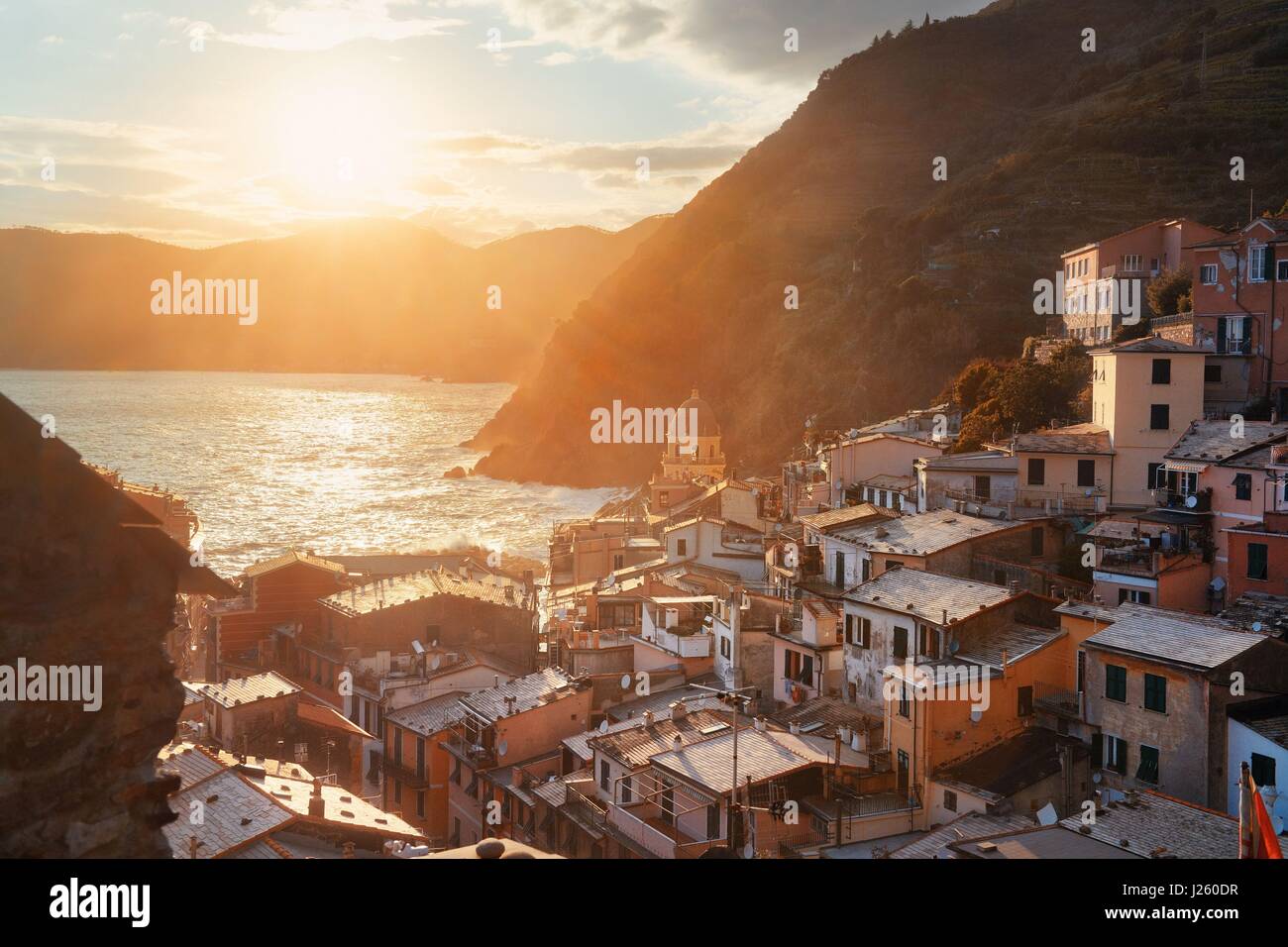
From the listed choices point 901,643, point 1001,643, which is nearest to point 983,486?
point 901,643

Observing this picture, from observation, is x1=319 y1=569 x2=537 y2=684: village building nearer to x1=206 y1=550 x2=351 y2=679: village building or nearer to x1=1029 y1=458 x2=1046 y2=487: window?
x1=206 y1=550 x2=351 y2=679: village building

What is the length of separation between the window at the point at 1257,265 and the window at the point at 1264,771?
1873cm

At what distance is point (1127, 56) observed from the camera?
298ft

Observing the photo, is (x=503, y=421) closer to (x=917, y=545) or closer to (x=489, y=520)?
(x=489, y=520)

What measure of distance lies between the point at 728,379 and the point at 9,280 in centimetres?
7029

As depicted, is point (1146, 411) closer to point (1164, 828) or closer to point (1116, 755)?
point (1116, 755)

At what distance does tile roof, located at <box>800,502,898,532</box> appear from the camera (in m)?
28.3

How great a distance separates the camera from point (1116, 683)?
17.4 meters

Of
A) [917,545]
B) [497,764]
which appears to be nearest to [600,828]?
[497,764]

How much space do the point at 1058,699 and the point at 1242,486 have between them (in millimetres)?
6591

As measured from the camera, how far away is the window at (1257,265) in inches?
1195

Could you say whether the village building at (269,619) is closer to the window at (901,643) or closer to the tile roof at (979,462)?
the window at (901,643)

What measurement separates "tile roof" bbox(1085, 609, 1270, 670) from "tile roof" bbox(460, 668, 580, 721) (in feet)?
34.6

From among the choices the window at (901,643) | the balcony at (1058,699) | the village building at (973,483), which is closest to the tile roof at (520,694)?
the window at (901,643)
